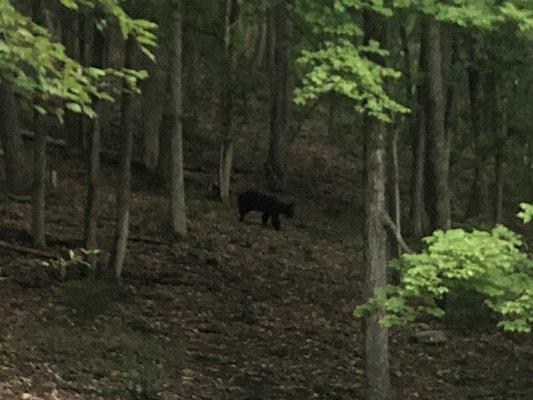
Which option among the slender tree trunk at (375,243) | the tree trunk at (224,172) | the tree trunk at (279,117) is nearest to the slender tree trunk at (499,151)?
the tree trunk at (279,117)

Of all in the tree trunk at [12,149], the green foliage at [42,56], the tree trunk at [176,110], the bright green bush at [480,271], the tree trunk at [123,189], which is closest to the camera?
the green foliage at [42,56]

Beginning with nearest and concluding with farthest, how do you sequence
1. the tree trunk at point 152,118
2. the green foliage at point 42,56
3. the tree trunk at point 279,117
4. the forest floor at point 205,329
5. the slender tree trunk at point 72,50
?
1. the green foliage at point 42,56
2. the forest floor at point 205,329
3. the slender tree trunk at point 72,50
4. the tree trunk at point 152,118
5. the tree trunk at point 279,117

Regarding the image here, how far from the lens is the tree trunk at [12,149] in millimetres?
13844

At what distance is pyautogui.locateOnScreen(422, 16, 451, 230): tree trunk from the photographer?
496 inches

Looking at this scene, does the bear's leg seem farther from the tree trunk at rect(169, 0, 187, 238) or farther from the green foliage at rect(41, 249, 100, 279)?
the green foliage at rect(41, 249, 100, 279)

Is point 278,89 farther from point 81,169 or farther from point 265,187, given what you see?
point 81,169

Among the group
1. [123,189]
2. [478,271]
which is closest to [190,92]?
[123,189]

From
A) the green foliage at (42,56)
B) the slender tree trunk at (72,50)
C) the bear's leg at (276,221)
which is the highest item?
the slender tree trunk at (72,50)

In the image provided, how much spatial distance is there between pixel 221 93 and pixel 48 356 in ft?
32.2

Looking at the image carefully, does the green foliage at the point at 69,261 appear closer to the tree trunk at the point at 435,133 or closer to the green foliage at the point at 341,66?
the green foliage at the point at 341,66

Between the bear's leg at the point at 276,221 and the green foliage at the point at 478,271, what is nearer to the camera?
the green foliage at the point at 478,271

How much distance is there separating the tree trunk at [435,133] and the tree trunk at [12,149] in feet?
26.1

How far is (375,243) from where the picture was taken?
27.7ft

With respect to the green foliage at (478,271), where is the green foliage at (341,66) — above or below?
above
